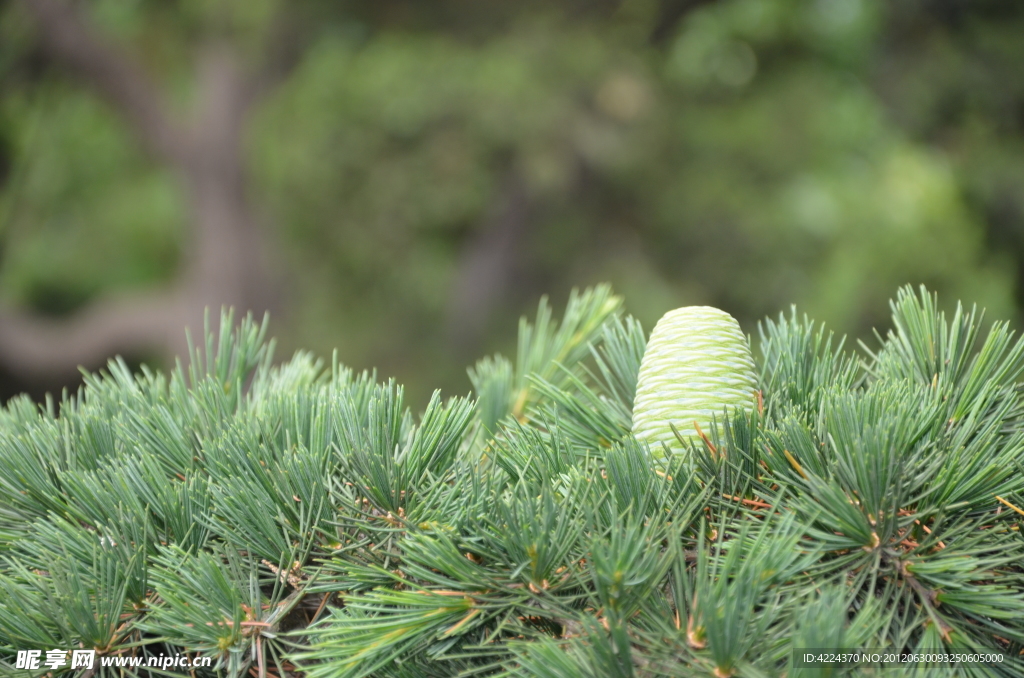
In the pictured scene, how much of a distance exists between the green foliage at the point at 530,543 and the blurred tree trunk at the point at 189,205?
6.85 feet

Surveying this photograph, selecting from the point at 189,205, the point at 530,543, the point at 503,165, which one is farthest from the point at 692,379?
the point at 189,205

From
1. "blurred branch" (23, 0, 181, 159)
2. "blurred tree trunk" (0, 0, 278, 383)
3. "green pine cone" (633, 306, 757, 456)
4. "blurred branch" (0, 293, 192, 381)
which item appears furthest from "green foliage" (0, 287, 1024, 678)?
"blurred branch" (23, 0, 181, 159)

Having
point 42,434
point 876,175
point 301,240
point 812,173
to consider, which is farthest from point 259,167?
point 42,434

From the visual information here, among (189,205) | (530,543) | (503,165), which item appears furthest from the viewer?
(189,205)

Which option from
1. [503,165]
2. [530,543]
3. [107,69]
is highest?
[107,69]

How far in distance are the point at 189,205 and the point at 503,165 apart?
37.0 inches

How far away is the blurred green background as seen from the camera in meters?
1.97

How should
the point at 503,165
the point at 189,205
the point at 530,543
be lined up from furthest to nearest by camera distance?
the point at 189,205 → the point at 503,165 → the point at 530,543

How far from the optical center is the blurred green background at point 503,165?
6.47 feet

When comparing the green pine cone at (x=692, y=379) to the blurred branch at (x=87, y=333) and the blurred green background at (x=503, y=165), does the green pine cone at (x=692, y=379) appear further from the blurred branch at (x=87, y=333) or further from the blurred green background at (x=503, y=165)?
the blurred branch at (x=87, y=333)

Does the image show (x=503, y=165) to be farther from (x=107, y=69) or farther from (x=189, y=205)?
(x=107, y=69)

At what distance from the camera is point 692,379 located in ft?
0.77

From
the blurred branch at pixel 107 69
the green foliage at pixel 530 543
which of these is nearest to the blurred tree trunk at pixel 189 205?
the blurred branch at pixel 107 69

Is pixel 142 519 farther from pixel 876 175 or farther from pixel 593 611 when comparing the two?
pixel 876 175
